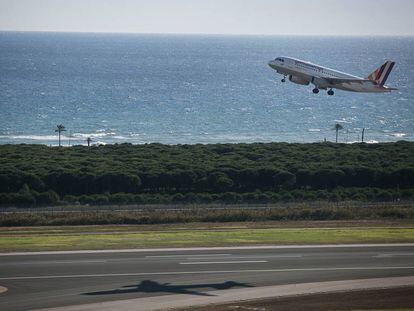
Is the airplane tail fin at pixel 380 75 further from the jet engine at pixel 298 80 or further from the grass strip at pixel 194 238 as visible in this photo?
the grass strip at pixel 194 238

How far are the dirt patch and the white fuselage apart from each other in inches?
1634

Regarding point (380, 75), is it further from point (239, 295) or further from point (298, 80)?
point (239, 295)

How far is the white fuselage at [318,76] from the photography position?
86125 mm

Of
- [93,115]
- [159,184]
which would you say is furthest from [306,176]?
[93,115]

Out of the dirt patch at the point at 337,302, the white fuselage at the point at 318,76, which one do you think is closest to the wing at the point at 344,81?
the white fuselage at the point at 318,76

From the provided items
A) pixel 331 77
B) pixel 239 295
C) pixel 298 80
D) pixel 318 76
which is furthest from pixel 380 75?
pixel 239 295

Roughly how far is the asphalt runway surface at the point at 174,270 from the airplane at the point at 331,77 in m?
31.0

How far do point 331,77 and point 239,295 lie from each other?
1850 inches

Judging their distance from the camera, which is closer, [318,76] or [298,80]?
[318,76]

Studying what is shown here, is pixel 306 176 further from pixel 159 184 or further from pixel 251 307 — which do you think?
pixel 251 307

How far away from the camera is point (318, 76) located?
289 ft

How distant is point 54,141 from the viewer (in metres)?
150

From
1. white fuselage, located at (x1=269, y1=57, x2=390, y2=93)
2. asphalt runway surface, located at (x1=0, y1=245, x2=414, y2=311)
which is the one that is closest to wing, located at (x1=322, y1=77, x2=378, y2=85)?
white fuselage, located at (x1=269, y1=57, x2=390, y2=93)

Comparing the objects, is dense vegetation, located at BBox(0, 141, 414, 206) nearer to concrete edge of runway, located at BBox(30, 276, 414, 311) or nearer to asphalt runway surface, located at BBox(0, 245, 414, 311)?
asphalt runway surface, located at BBox(0, 245, 414, 311)
